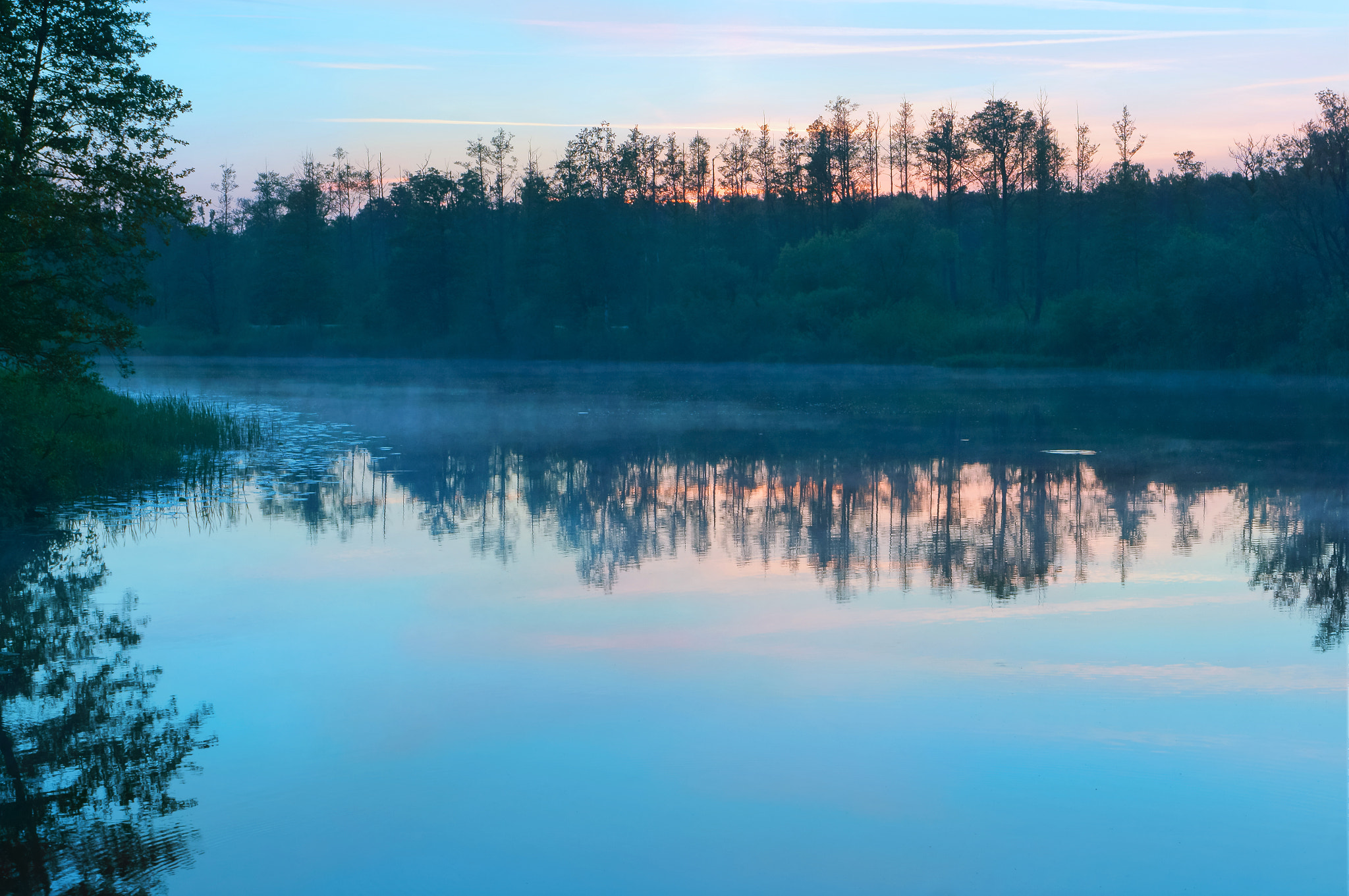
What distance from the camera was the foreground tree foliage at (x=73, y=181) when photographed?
13.7 metres

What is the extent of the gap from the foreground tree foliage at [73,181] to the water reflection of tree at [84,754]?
482 cm

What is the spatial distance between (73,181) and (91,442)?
531 centimetres

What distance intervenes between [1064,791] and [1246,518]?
955 cm

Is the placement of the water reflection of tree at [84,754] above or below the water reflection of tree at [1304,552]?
below

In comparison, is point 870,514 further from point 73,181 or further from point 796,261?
point 796,261

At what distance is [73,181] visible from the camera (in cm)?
1473

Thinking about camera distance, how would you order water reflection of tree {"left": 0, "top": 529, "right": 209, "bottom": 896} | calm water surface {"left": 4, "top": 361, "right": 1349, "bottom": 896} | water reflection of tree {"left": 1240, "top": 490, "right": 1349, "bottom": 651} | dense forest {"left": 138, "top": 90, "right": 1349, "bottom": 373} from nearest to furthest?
1. water reflection of tree {"left": 0, "top": 529, "right": 209, "bottom": 896}
2. calm water surface {"left": 4, "top": 361, "right": 1349, "bottom": 896}
3. water reflection of tree {"left": 1240, "top": 490, "right": 1349, "bottom": 651}
4. dense forest {"left": 138, "top": 90, "right": 1349, "bottom": 373}

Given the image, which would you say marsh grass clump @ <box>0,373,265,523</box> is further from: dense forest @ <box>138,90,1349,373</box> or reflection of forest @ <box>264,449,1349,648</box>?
dense forest @ <box>138,90,1349,373</box>

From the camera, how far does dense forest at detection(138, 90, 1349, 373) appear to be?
49.9m

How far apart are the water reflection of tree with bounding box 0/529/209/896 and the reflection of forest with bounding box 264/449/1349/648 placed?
421 cm

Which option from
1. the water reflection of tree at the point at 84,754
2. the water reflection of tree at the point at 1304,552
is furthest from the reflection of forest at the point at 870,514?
the water reflection of tree at the point at 84,754

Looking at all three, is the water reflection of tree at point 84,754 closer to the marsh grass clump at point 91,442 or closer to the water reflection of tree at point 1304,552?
the marsh grass clump at point 91,442

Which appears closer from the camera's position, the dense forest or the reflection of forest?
the reflection of forest

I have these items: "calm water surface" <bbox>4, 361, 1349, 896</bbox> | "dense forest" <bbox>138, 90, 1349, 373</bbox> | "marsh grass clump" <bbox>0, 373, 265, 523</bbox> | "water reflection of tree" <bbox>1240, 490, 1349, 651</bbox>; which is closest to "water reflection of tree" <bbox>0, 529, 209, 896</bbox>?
"calm water surface" <bbox>4, 361, 1349, 896</bbox>
